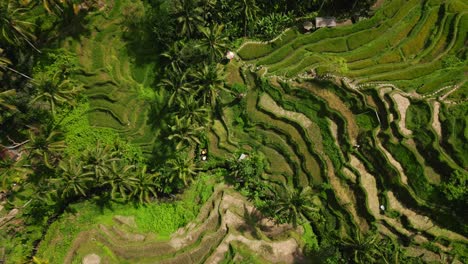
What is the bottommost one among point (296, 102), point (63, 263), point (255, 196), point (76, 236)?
point (63, 263)

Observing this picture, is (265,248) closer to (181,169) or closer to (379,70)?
(181,169)

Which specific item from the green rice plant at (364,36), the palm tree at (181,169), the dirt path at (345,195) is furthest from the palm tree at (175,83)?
the green rice plant at (364,36)

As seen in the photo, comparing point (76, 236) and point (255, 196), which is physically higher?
point (255, 196)

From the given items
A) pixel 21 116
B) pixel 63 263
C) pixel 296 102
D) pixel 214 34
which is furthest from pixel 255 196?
pixel 21 116

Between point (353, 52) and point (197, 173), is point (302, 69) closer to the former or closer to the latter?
point (353, 52)

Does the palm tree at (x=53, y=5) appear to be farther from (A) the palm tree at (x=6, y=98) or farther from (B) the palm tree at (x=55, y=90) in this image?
(A) the palm tree at (x=6, y=98)

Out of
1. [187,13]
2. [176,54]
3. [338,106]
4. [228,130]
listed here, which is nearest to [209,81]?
[176,54]
